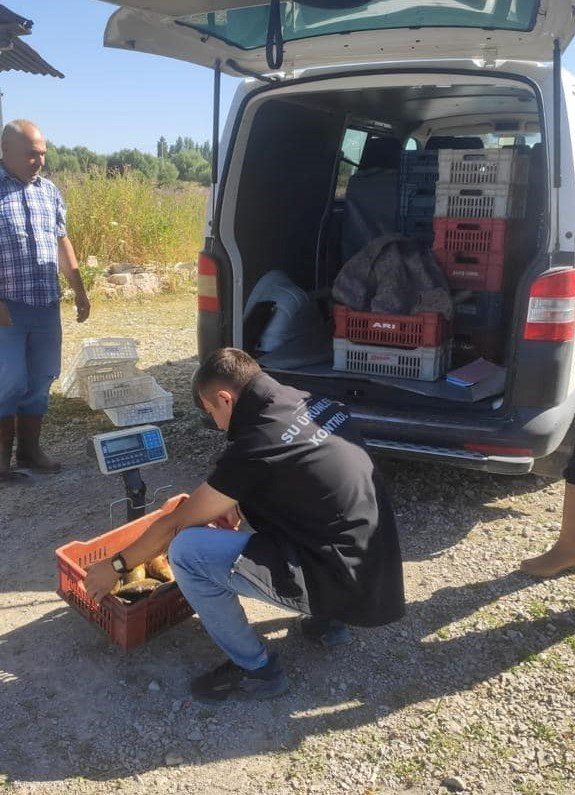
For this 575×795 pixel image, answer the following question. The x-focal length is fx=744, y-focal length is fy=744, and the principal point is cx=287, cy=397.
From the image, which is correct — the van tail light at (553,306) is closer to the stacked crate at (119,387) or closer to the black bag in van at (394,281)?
the black bag in van at (394,281)

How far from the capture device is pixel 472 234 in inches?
170

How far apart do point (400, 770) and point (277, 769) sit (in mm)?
385

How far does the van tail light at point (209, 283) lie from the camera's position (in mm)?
4109

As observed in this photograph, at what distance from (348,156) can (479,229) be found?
1.75 meters

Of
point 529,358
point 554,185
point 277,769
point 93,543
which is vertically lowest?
point 277,769

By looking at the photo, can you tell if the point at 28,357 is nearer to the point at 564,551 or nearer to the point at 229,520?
the point at 229,520

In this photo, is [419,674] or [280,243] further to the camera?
[280,243]

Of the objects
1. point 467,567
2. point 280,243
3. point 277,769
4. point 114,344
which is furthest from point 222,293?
point 277,769

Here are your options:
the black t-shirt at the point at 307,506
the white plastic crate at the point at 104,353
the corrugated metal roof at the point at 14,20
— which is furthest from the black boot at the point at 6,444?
the corrugated metal roof at the point at 14,20

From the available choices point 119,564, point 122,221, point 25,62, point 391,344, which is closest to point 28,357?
point 391,344

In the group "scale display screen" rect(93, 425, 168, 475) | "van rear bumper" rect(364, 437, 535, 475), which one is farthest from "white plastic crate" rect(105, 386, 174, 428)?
"van rear bumper" rect(364, 437, 535, 475)

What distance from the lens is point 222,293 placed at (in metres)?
4.12

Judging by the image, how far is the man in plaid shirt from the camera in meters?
4.05

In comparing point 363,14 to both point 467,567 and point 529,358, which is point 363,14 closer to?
point 529,358
